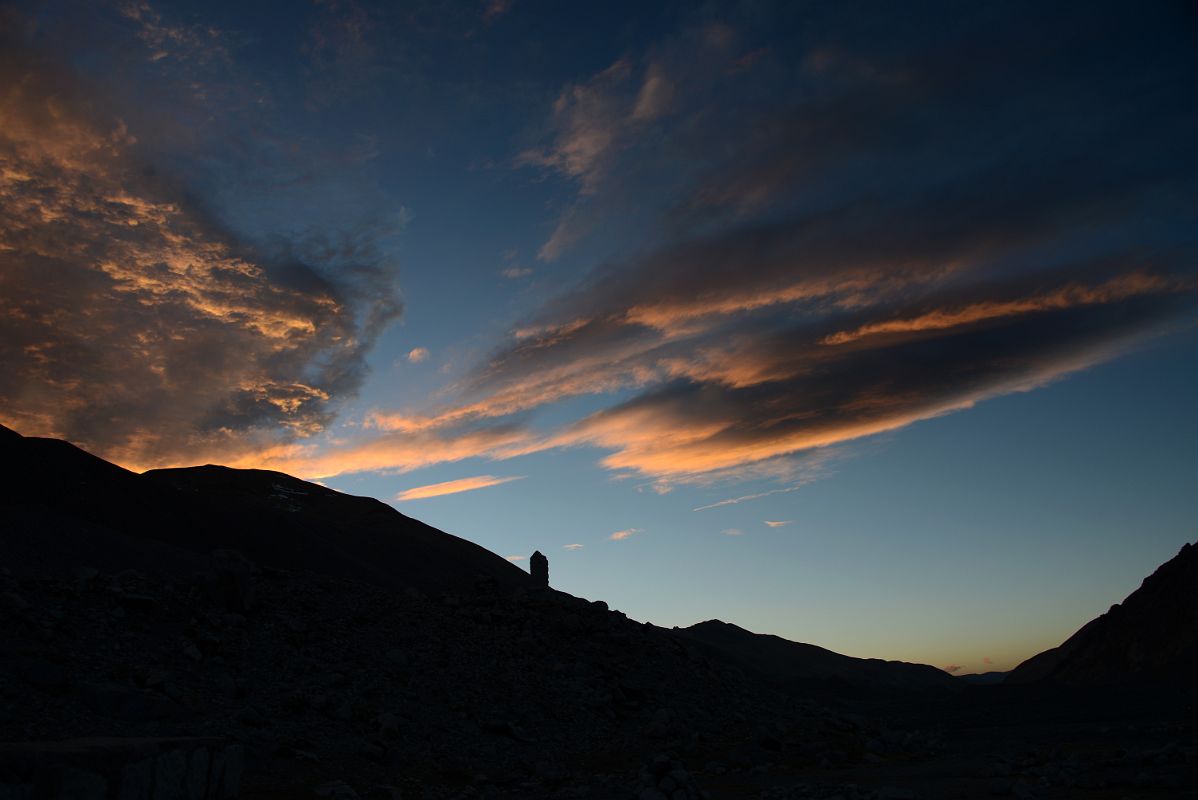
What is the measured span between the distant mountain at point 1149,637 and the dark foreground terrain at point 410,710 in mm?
44516

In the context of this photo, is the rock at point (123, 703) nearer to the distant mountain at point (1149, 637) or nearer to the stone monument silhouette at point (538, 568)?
the stone monument silhouette at point (538, 568)

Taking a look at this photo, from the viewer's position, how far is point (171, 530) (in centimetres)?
6391

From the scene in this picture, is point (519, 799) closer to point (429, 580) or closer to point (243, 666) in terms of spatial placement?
point (243, 666)

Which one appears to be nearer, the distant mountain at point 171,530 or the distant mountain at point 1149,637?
the distant mountain at point 171,530

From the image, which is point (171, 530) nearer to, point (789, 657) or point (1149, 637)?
point (1149, 637)

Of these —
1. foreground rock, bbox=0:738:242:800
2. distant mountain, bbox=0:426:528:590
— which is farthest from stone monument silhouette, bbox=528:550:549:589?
foreground rock, bbox=0:738:242:800

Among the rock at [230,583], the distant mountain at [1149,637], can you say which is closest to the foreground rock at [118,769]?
the rock at [230,583]

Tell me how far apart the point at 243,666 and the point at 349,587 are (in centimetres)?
1106

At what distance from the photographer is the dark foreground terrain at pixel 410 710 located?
66.3ft

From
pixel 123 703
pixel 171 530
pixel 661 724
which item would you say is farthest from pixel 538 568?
pixel 123 703

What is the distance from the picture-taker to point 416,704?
91.5 feet

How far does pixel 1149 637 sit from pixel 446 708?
98.2m

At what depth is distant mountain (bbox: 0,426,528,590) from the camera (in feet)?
160

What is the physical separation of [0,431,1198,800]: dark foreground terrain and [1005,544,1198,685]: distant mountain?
44516 mm
